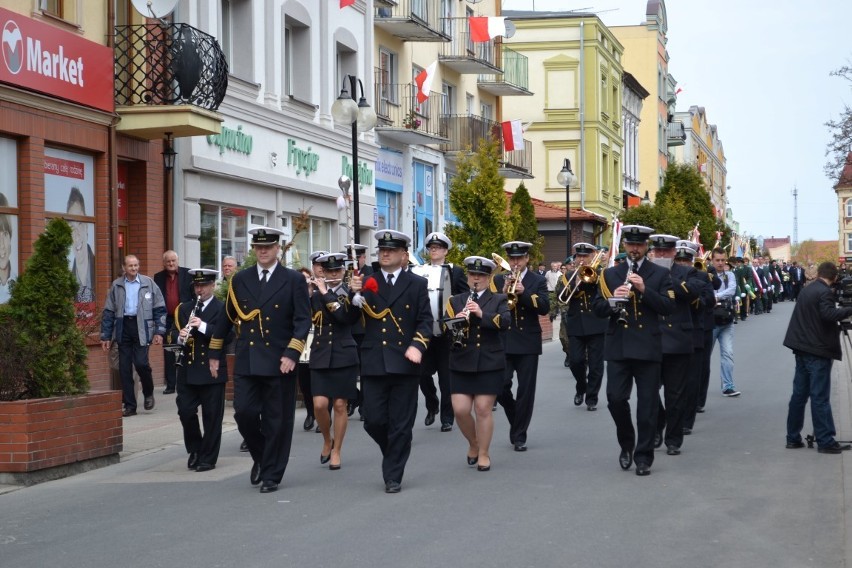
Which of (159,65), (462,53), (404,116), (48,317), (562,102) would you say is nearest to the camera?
(48,317)

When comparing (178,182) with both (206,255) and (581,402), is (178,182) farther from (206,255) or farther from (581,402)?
(581,402)

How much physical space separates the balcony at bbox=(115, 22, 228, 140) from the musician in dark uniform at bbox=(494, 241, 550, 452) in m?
7.30

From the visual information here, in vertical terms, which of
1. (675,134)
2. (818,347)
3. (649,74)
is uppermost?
(649,74)

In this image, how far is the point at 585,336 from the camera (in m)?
15.8

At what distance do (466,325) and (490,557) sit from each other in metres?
3.49

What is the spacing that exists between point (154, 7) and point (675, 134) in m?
71.9

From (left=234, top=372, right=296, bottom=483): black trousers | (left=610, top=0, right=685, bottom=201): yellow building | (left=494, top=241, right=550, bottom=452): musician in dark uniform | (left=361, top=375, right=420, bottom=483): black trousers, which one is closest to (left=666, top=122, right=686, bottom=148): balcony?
(left=610, top=0, right=685, bottom=201): yellow building

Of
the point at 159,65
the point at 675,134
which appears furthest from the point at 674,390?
the point at 675,134

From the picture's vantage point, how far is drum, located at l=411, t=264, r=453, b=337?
1352 centimetres

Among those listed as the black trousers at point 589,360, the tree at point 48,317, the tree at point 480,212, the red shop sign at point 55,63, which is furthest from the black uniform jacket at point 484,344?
the tree at point 480,212

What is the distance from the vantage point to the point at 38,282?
36.1 ft

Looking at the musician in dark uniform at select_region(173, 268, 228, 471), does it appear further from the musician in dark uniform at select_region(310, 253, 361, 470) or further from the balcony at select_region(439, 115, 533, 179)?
the balcony at select_region(439, 115, 533, 179)

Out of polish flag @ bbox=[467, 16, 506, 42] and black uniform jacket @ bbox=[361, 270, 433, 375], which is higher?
polish flag @ bbox=[467, 16, 506, 42]

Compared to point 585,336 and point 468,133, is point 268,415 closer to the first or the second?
point 585,336
